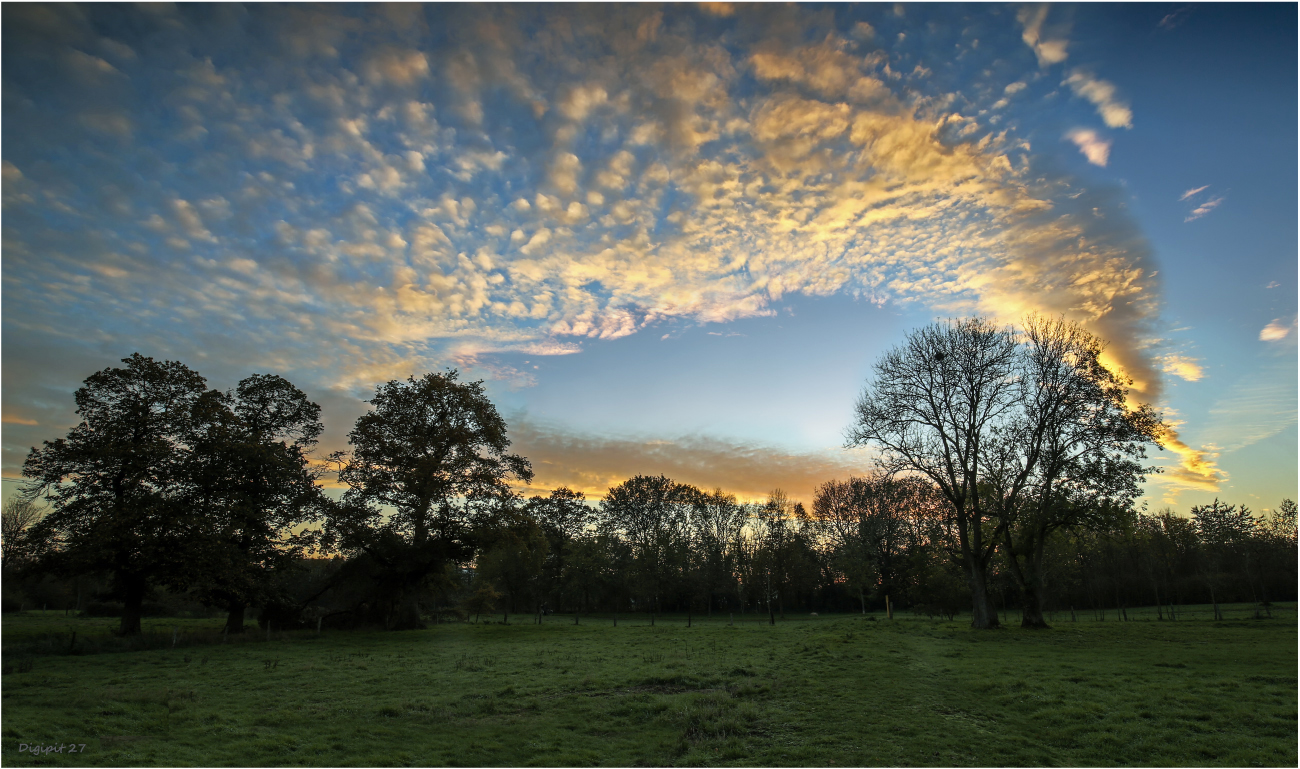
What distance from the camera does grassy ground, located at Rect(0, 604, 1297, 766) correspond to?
9.90 metres

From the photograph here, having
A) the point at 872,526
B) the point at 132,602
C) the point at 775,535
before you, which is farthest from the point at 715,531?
the point at 132,602

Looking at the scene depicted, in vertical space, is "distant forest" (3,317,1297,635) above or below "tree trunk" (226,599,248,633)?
above

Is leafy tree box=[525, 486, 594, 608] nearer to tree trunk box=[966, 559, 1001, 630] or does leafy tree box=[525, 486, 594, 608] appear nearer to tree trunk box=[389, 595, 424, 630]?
tree trunk box=[389, 595, 424, 630]

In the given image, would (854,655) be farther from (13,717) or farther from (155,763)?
(13,717)

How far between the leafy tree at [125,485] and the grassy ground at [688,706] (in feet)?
15.8

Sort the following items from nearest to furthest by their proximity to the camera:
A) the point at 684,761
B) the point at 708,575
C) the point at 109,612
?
the point at 684,761 → the point at 109,612 → the point at 708,575

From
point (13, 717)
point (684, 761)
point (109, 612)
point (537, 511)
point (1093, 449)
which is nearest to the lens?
Result: point (684, 761)

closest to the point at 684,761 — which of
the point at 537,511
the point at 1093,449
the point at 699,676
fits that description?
the point at 699,676

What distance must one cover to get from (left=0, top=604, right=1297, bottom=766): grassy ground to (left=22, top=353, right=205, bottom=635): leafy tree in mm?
4804

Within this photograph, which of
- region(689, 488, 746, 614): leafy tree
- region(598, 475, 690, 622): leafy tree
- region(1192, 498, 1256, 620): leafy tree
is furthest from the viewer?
region(598, 475, 690, 622): leafy tree

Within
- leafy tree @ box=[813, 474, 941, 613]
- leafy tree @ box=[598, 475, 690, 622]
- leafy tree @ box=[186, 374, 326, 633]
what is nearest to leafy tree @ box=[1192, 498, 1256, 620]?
leafy tree @ box=[813, 474, 941, 613]

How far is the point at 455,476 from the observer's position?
38406mm

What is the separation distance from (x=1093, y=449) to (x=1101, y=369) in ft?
13.5

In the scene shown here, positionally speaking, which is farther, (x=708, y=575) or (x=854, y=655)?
(x=708, y=575)
